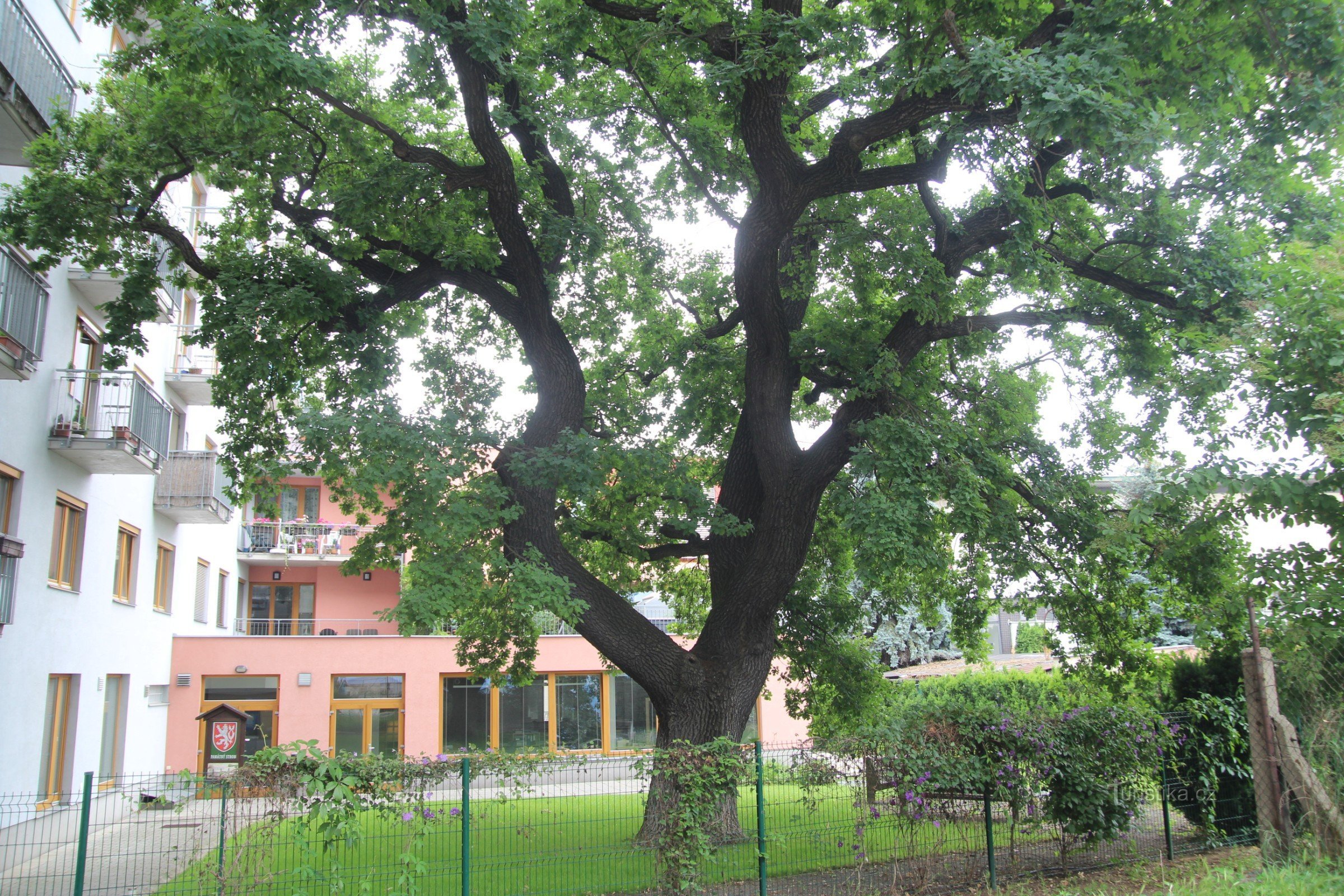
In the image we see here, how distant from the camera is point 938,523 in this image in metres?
10.7

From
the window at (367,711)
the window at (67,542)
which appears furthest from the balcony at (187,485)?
the window at (367,711)

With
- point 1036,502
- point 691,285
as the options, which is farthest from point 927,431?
point 691,285

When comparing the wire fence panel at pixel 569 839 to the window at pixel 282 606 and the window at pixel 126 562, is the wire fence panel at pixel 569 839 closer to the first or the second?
the window at pixel 126 562

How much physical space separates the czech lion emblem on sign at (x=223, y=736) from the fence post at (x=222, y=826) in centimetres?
910

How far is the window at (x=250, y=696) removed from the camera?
81.6 ft

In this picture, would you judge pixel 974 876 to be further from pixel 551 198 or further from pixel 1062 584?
pixel 551 198

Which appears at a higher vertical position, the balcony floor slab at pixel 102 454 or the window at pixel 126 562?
the balcony floor slab at pixel 102 454

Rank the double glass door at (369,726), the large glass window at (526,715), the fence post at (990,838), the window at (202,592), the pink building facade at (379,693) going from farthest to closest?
the large glass window at (526,715) → the double glass door at (369,726) → the window at (202,592) → the pink building facade at (379,693) → the fence post at (990,838)

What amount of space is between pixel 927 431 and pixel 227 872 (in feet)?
26.7

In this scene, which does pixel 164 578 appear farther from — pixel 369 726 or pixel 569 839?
pixel 569 839

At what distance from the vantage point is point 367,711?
26188 millimetres

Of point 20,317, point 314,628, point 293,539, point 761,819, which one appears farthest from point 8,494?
point 314,628

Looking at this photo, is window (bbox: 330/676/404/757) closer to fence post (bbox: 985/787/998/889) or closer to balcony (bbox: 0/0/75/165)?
balcony (bbox: 0/0/75/165)

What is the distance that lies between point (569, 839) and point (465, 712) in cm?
1881
